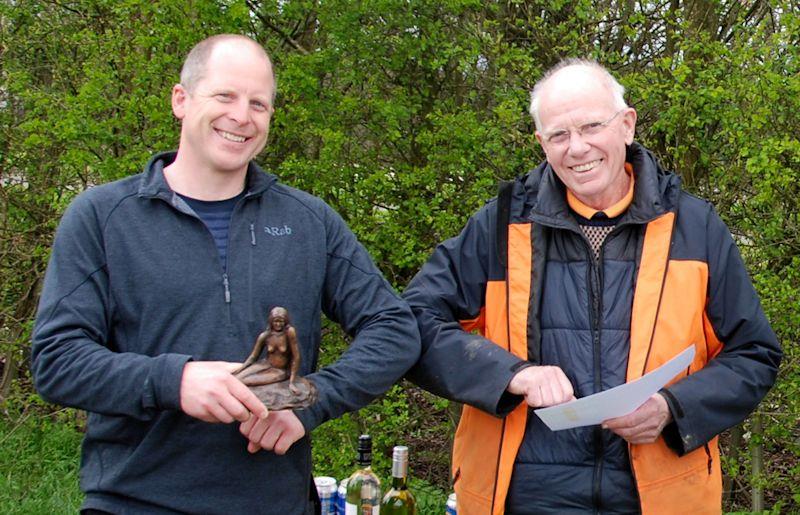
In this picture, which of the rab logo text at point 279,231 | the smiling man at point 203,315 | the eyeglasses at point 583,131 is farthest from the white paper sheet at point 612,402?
the rab logo text at point 279,231

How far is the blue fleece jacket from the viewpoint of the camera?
95.3 inches

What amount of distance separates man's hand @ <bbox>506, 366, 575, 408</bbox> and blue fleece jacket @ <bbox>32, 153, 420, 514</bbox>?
353 mm

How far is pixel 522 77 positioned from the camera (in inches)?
229

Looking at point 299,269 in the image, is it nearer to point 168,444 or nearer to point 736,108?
point 168,444

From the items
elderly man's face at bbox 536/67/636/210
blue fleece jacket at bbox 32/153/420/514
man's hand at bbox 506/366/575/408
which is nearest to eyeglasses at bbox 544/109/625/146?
elderly man's face at bbox 536/67/636/210

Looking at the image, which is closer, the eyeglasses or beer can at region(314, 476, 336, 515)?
the eyeglasses

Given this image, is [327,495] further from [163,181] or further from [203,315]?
[163,181]

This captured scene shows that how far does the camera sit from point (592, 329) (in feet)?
9.51

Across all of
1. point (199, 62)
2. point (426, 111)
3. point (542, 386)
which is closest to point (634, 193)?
point (542, 386)

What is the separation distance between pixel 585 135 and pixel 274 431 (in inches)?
51.4

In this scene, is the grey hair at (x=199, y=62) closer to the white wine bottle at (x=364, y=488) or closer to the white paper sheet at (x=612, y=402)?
the white paper sheet at (x=612, y=402)

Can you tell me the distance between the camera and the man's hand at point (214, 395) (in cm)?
236

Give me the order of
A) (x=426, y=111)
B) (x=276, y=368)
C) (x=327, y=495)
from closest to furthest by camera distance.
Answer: (x=276, y=368), (x=327, y=495), (x=426, y=111)

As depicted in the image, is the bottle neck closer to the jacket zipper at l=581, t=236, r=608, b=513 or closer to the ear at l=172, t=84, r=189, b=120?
the jacket zipper at l=581, t=236, r=608, b=513
